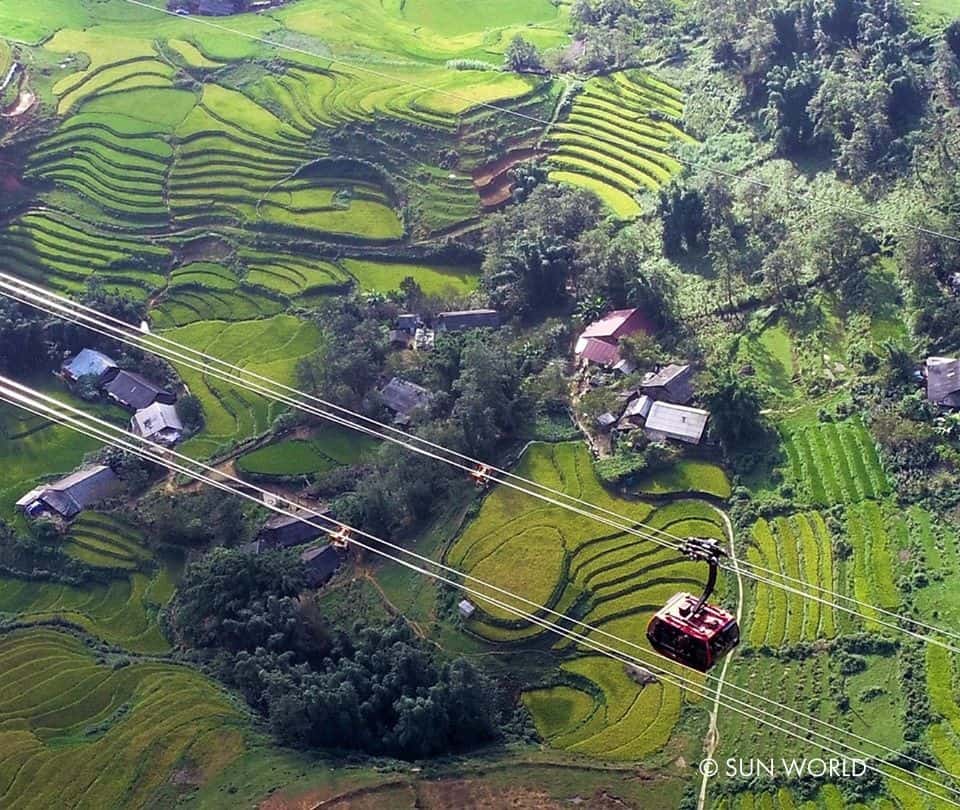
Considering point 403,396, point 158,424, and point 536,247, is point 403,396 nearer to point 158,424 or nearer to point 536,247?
point 536,247

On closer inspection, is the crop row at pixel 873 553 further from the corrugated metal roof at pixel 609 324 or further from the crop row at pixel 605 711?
the corrugated metal roof at pixel 609 324

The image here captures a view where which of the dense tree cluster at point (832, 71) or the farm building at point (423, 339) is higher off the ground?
the dense tree cluster at point (832, 71)

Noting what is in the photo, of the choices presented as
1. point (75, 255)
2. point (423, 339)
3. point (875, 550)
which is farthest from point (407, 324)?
point (875, 550)

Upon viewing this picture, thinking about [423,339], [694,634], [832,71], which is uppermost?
[832,71]

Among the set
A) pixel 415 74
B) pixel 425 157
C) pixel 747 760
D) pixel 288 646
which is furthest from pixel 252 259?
pixel 747 760

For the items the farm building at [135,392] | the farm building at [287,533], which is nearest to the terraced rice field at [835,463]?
the farm building at [287,533]

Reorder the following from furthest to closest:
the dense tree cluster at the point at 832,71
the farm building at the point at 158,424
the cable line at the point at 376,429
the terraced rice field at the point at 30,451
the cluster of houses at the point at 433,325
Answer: the dense tree cluster at the point at 832,71, the cluster of houses at the point at 433,325, the farm building at the point at 158,424, the terraced rice field at the point at 30,451, the cable line at the point at 376,429
